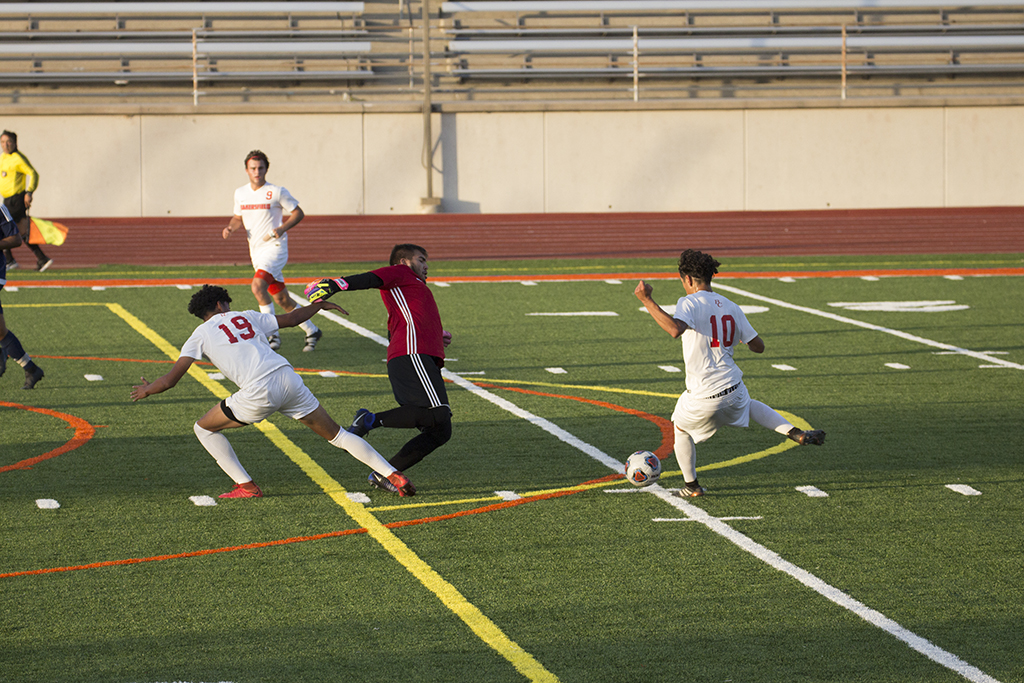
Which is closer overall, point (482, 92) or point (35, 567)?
point (35, 567)

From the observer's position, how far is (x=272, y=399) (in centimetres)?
682

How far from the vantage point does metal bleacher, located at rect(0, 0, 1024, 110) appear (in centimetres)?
2684

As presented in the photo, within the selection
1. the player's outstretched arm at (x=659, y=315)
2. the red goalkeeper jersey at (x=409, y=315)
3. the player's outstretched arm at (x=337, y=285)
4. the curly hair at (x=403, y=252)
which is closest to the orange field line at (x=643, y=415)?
the player's outstretched arm at (x=659, y=315)

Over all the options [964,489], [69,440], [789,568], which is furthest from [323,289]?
[964,489]

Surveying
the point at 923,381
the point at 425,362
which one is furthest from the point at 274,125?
the point at 425,362

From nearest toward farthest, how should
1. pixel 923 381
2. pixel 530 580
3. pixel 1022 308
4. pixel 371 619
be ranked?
pixel 371 619, pixel 530 580, pixel 923 381, pixel 1022 308

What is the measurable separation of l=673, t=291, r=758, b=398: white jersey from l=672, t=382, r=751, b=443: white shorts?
5 cm

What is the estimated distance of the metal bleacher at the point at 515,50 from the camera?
1057 inches

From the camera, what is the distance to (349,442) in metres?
7.00

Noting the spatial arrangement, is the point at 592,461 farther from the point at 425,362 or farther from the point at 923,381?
the point at 923,381

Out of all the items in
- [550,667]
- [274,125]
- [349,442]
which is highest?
[274,125]

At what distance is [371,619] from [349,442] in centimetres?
194

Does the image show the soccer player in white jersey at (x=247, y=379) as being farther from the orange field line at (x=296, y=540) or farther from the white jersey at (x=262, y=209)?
the white jersey at (x=262, y=209)

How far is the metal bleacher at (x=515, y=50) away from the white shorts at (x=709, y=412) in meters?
20.1
